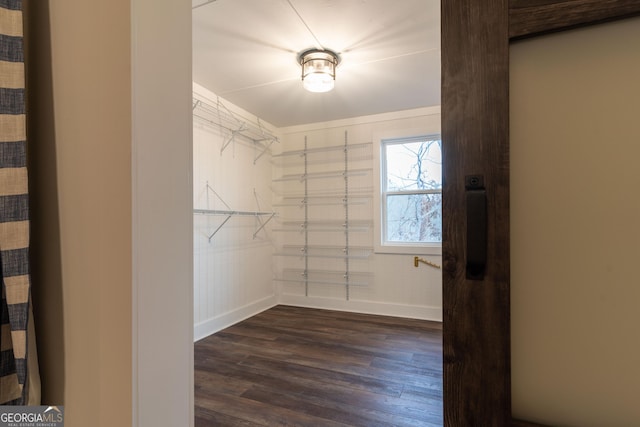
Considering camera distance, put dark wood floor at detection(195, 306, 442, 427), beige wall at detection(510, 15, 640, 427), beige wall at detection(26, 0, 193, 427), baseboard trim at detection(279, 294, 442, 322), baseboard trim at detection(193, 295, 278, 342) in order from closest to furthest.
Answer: beige wall at detection(510, 15, 640, 427), beige wall at detection(26, 0, 193, 427), dark wood floor at detection(195, 306, 442, 427), baseboard trim at detection(193, 295, 278, 342), baseboard trim at detection(279, 294, 442, 322)

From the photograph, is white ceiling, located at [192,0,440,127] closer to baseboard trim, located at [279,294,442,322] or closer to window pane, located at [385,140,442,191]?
window pane, located at [385,140,442,191]

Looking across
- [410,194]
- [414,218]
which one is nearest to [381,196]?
[410,194]

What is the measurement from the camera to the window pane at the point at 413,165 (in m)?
3.47

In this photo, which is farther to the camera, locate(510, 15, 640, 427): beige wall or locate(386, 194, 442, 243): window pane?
locate(386, 194, 442, 243): window pane

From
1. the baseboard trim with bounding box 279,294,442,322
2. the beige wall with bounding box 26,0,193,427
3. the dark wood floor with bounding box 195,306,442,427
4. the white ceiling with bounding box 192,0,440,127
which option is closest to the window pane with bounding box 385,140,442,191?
the white ceiling with bounding box 192,0,440,127

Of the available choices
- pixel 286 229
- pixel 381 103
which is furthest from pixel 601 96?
pixel 286 229

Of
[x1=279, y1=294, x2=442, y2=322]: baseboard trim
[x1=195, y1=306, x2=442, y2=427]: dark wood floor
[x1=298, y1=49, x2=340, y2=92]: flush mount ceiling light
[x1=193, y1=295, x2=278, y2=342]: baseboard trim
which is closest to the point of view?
[x1=195, y1=306, x2=442, y2=427]: dark wood floor

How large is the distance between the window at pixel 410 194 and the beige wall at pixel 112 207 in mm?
3121

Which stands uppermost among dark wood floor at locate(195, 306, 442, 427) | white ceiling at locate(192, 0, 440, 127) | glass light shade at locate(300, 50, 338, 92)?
white ceiling at locate(192, 0, 440, 127)

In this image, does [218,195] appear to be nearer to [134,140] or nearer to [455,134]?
[134,140]

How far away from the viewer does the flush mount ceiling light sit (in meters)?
2.27

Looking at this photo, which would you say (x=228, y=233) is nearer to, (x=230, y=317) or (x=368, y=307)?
(x=230, y=317)

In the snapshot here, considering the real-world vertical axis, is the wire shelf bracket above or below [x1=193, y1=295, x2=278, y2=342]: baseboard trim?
above

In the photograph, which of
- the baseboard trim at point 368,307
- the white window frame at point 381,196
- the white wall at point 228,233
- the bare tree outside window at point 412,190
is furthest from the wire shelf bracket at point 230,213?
the bare tree outside window at point 412,190
